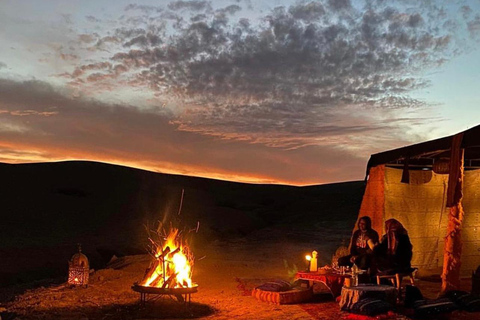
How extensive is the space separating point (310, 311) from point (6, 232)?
2220 cm

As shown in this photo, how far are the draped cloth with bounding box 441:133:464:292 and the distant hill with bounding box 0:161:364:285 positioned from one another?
38.6 ft

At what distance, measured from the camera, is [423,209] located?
1344 centimetres

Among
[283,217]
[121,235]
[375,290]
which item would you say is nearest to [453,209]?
[375,290]

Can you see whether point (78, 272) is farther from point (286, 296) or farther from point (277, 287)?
point (286, 296)

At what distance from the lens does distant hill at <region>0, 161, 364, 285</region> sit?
71.3 ft

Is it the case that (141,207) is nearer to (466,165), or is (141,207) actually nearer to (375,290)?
(466,165)

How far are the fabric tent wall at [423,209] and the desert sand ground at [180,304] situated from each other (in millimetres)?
1438

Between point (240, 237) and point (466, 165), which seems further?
point (240, 237)

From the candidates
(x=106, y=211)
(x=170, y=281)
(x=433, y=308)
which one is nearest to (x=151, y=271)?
(x=170, y=281)

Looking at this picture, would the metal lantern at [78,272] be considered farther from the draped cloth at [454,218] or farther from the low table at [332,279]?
the draped cloth at [454,218]

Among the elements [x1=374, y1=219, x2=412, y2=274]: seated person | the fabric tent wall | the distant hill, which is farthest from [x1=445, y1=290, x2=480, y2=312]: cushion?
the distant hill

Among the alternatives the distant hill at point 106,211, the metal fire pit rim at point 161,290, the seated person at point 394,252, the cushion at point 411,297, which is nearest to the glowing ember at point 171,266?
the metal fire pit rim at point 161,290

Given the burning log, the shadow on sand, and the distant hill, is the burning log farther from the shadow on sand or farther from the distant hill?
the distant hill

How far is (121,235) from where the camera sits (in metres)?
27.3
